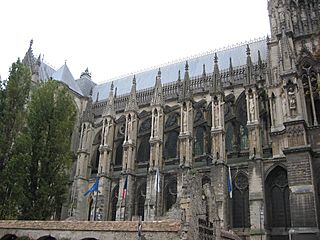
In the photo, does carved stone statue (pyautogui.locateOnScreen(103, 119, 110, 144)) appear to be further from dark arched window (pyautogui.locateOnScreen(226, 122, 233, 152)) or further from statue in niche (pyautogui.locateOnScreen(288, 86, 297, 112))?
statue in niche (pyautogui.locateOnScreen(288, 86, 297, 112))

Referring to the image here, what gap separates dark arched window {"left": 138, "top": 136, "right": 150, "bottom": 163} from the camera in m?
29.6

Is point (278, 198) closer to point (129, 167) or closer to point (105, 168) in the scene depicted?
point (129, 167)

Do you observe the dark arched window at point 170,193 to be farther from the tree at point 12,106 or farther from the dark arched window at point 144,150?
the tree at point 12,106

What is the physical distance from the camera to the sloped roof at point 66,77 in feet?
119

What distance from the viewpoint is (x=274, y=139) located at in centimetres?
2036

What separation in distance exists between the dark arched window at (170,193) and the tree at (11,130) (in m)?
11.3

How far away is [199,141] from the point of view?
2786 cm

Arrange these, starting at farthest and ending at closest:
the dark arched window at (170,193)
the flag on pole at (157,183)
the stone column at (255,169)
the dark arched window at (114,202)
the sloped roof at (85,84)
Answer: the sloped roof at (85,84) → the dark arched window at (114,202) → the dark arched window at (170,193) → the flag on pole at (157,183) → the stone column at (255,169)

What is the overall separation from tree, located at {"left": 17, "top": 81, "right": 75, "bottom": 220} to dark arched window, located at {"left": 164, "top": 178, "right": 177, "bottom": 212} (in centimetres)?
907

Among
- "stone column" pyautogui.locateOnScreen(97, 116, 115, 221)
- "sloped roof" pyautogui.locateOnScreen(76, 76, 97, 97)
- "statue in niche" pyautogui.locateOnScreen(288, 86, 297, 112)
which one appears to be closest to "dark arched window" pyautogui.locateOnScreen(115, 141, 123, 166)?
"stone column" pyautogui.locateOnScreen(97, 116, 115, 221)

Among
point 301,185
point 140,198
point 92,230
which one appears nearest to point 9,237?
point 92,230

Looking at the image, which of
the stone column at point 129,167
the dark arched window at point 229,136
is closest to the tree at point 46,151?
the stone column at point 129,167

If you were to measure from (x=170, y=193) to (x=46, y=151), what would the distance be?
35.0 ft

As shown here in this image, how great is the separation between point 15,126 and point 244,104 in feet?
54.6
